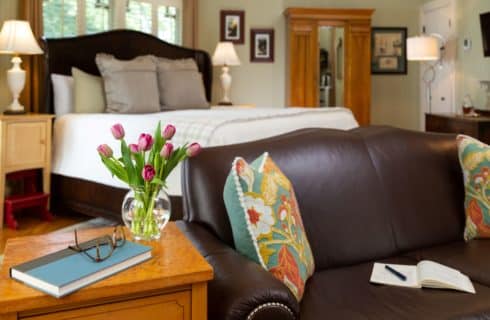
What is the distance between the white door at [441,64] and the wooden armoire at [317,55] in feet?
3.21

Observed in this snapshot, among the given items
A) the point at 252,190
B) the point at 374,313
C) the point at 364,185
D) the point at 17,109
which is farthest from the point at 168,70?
the point at 374,313

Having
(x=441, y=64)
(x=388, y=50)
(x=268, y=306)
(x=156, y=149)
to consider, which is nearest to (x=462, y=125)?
(x=441, y=64)

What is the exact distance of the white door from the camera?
659 cm

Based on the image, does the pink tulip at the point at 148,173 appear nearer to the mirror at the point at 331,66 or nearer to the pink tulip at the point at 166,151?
the pink tulip at the point at 166,151

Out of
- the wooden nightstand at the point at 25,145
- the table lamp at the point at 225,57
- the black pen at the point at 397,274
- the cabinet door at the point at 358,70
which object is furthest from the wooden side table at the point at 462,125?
the wooden nightstand at the point at 25,145

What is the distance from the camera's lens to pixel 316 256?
1983mm

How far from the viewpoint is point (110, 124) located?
12.7 ft

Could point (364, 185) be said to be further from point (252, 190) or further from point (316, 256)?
point (252, 190)

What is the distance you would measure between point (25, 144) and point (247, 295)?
3.41 m

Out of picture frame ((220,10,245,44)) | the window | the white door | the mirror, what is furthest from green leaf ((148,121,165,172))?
the white door

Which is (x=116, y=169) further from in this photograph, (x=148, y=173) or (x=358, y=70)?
(x=358, y=70)

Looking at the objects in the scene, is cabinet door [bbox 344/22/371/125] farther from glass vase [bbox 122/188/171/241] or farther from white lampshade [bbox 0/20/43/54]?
glass vase [bbox 122/188/171/241]

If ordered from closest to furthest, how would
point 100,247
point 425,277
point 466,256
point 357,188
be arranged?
point 100,247 < point 425,277 < point 466,256 < point 357,188

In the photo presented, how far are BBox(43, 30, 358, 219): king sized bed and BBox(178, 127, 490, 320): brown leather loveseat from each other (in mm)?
1033
